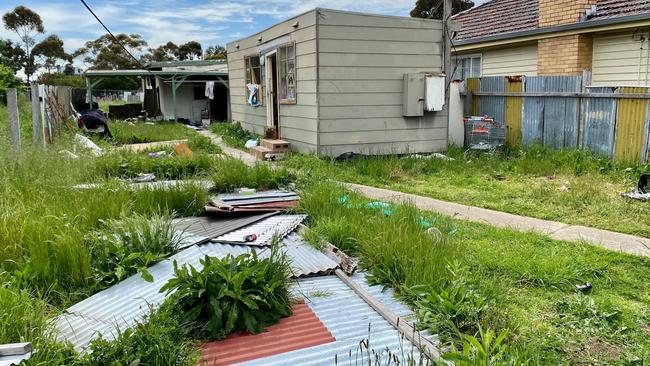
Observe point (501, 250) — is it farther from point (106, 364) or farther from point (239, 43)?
point (239, 43)

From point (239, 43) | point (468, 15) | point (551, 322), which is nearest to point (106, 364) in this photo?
point (551, 322)

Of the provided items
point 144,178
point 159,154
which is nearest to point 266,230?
point 144,178

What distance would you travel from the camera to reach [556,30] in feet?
38.4

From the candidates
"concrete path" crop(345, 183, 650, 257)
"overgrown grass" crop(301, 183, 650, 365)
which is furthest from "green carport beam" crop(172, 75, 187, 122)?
"overgrown grass" crop(301, 183, 650, 365)

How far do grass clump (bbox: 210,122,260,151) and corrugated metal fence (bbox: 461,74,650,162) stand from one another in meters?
5.94

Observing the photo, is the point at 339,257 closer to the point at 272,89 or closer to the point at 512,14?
the point at 272,89

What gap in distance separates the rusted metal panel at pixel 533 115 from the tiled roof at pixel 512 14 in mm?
2098

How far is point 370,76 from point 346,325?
303 inches

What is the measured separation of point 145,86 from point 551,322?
1176 inches

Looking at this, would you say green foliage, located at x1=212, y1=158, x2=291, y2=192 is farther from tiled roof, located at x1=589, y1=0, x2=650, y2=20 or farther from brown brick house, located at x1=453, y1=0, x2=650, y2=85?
tiled roof, located at x1=589, y1=0, x2=650, y2=20

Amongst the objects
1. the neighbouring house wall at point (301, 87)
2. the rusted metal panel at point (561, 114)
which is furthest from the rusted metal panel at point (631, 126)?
the neighbouring house wall at point (301, 87)

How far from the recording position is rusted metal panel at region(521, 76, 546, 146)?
Answer: 33.8 ft

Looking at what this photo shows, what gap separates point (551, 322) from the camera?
3285 mm

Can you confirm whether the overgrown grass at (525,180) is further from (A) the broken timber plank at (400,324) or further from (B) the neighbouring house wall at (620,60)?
(A) the broken timber plank at (400,324)
